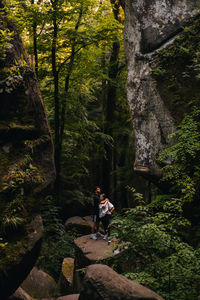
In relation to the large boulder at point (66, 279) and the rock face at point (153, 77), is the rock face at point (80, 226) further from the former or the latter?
the rock face at point (153, 77)

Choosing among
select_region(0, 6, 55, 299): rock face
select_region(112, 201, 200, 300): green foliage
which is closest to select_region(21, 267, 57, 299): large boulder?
select_region(0, 6, 55, 299): rock face

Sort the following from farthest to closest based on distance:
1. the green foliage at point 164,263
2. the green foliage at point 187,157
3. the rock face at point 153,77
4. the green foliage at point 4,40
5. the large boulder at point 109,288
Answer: the rock face at point 153,77
the green foliage at point 187,157
the green foliage at point 4,40
the green foliage at point 164,263
the large boulder at point 109,288

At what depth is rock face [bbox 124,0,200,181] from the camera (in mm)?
7465

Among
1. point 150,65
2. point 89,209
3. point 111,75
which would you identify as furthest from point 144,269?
point 111,75

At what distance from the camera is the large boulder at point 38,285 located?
7066 mm

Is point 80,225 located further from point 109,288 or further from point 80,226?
point 109,288

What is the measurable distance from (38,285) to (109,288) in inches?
198

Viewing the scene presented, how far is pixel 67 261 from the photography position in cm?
880

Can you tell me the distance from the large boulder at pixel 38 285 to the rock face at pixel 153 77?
15.7 feet

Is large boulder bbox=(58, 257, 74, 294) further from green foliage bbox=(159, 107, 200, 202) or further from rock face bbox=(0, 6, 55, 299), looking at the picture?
green foliage bbox=(159, 107, 200, 202)

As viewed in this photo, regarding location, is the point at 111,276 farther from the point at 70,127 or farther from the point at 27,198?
the point at 70,127

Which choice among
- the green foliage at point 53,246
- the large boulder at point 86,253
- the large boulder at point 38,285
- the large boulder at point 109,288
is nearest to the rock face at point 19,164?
the large boulder at point 109,288

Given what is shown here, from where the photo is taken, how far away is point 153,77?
7805 millimetres

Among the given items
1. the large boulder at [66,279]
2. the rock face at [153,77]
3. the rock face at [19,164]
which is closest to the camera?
the rock face at [19,164]
